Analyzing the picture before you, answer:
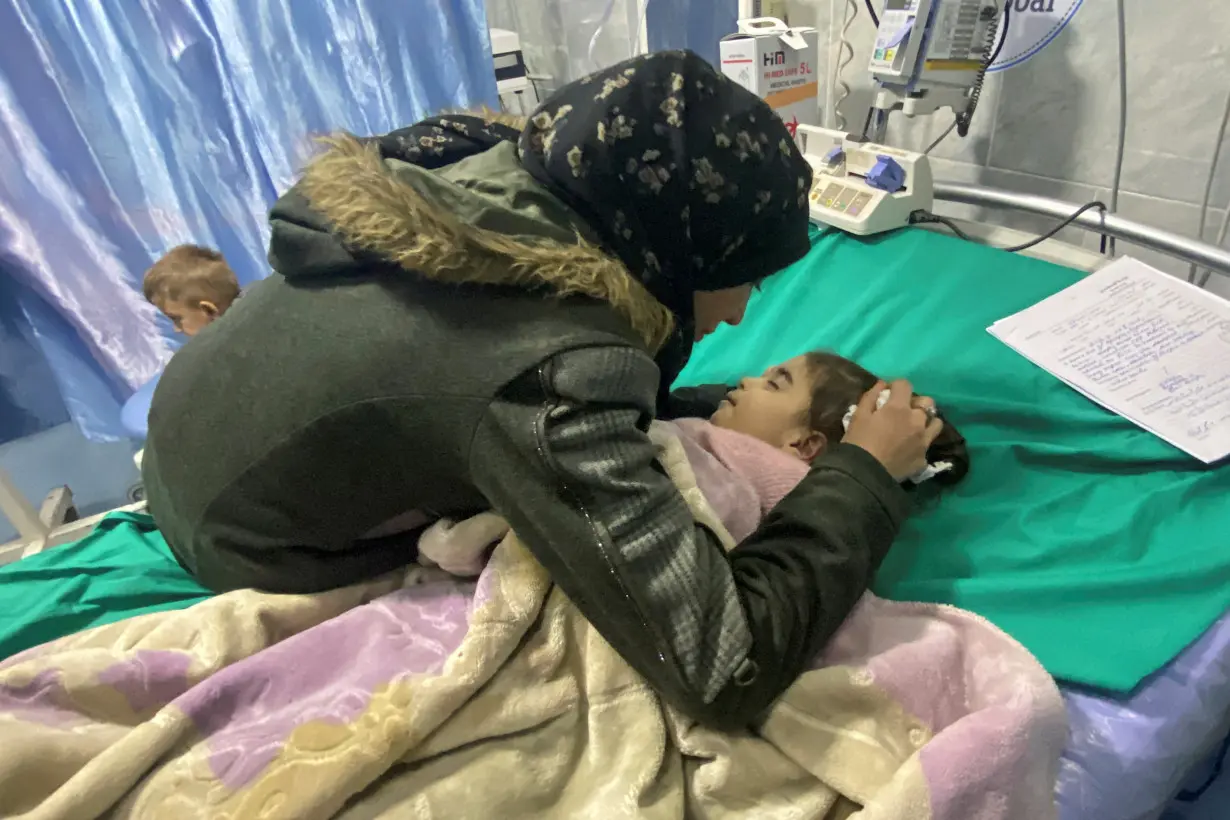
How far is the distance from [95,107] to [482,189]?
6.04ft

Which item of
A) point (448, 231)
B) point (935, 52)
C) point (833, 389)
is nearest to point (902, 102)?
point (935, 52)

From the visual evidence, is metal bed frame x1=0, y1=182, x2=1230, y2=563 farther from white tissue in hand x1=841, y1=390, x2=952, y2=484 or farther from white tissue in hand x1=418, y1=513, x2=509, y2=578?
white tissue in hand x1=418, y1=513, x2=509, y2=578

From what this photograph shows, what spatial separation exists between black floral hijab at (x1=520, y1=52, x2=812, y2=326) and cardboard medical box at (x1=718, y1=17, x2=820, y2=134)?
85 centimetres

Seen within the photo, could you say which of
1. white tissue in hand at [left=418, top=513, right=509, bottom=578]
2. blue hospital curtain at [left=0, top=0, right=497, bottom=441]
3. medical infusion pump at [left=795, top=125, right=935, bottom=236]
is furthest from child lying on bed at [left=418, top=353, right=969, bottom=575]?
blue hospital curtain at [left=0, top=0, right=497, bottom=441]

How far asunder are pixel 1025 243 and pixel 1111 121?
0.76ft

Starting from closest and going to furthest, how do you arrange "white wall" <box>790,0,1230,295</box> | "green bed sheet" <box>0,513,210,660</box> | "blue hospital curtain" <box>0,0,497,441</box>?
"green bed sheet" <box>0,513,210,660</box>
"white wall" <box>790,0,1230,295</box>
"blue hospital curtain" <box>0,0,497,441</box>

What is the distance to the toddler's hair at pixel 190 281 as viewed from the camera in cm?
181

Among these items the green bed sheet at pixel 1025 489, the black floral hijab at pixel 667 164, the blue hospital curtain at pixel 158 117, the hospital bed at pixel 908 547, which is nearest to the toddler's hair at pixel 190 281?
the blue hospital curtain at pixel 158 117

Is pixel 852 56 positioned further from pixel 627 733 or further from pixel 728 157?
pixel 627 733

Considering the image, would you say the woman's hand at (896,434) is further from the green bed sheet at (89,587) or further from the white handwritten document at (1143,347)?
the green bed sheet at (89,587)

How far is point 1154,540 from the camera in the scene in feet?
3.00

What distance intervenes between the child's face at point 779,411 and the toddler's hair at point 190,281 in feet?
4.06

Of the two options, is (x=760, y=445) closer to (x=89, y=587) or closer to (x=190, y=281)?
(x=89, y=587)

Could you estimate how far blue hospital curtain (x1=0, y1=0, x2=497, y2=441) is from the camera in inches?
77.2
